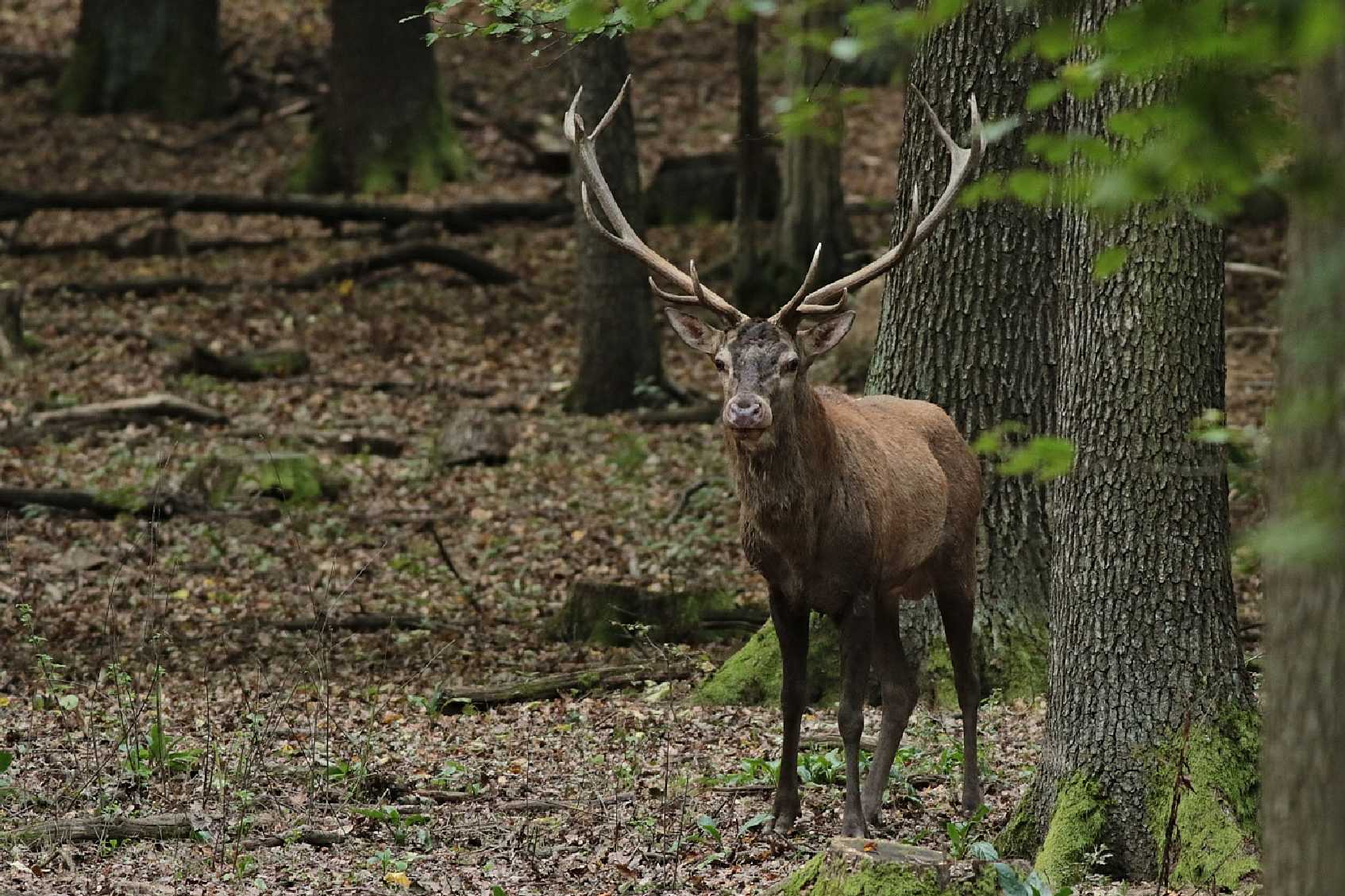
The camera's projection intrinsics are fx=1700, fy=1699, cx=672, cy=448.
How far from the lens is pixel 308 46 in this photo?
89.4ft

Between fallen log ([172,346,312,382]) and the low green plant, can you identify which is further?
fallen log ([172,346,312,382])

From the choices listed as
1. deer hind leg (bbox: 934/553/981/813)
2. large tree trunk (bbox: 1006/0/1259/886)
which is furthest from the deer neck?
large tree trunk (bbox: 1006/0/1259/886)

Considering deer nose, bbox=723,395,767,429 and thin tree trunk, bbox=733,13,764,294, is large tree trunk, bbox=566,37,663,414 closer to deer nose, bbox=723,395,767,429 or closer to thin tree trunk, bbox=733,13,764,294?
thin tree trunk, bbox=733,13,764,294

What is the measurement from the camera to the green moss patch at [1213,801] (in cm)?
599

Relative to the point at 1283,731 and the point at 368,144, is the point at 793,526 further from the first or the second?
the point at 368,144

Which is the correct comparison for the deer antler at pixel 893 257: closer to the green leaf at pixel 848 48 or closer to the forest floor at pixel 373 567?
the forest floor at pixel 373 567

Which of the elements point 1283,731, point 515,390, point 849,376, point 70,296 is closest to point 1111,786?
point 1283,731

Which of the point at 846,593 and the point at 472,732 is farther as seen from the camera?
the point at 472,732

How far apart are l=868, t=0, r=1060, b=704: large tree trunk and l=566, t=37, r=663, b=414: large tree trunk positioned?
6.91 m

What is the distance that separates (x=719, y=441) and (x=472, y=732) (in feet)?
21.2

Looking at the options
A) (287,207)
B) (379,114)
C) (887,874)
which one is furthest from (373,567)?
(379,114)

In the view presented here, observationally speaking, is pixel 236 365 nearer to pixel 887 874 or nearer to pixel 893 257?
pixel 893 257

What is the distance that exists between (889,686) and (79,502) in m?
7.40

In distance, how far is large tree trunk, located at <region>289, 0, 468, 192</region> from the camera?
21.7 m
